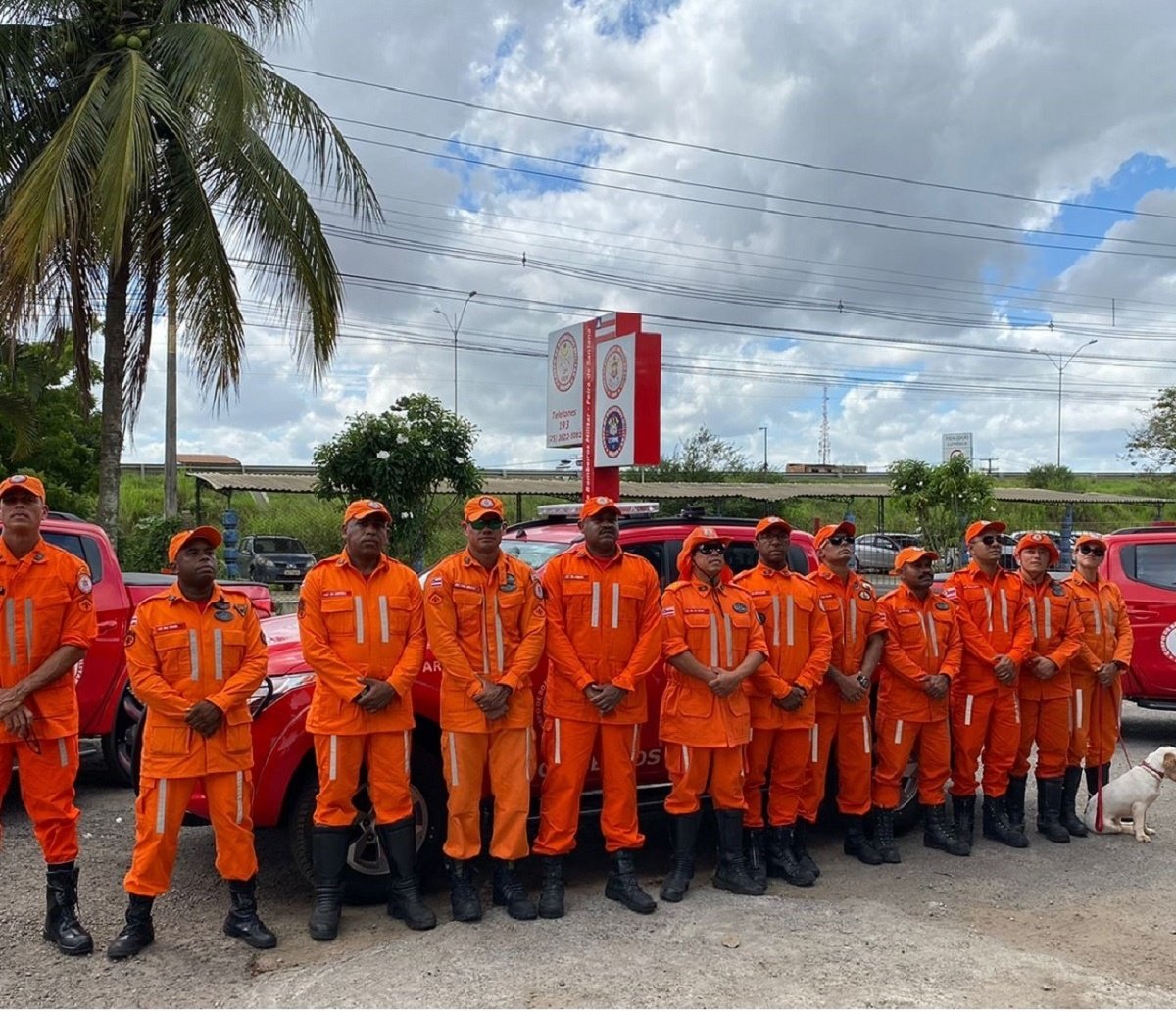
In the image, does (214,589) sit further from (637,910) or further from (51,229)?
(51,229)

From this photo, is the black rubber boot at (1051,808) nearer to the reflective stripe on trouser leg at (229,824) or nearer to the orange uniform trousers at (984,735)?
the orange uniform trousers at (984,735)

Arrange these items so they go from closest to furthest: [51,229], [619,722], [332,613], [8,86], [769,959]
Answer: [769,959]
[332,613]
[619,722]
[51,229]
[8,86]

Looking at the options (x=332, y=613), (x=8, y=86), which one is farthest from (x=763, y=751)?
(x=8, y=86)

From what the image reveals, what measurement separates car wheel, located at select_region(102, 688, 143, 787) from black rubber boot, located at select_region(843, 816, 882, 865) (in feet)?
15.1

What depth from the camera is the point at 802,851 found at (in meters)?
5.40

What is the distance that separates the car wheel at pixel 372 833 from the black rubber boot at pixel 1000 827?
3253 millimetres

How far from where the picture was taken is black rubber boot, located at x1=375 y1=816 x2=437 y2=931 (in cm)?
456

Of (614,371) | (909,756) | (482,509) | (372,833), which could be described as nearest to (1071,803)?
(909,756)

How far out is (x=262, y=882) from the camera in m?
5.24

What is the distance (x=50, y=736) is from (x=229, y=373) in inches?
264

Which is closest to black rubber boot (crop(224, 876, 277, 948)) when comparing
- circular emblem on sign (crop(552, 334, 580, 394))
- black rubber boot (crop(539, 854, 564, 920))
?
black rubber boot (crop(539, 854, 564, 920))

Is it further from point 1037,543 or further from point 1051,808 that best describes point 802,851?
point 1037,543

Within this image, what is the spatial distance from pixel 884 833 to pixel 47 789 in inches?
165

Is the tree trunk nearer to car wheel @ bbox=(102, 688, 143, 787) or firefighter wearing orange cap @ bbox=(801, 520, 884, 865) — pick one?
car wheel @ bbox=(102, 688, 143, 787)
